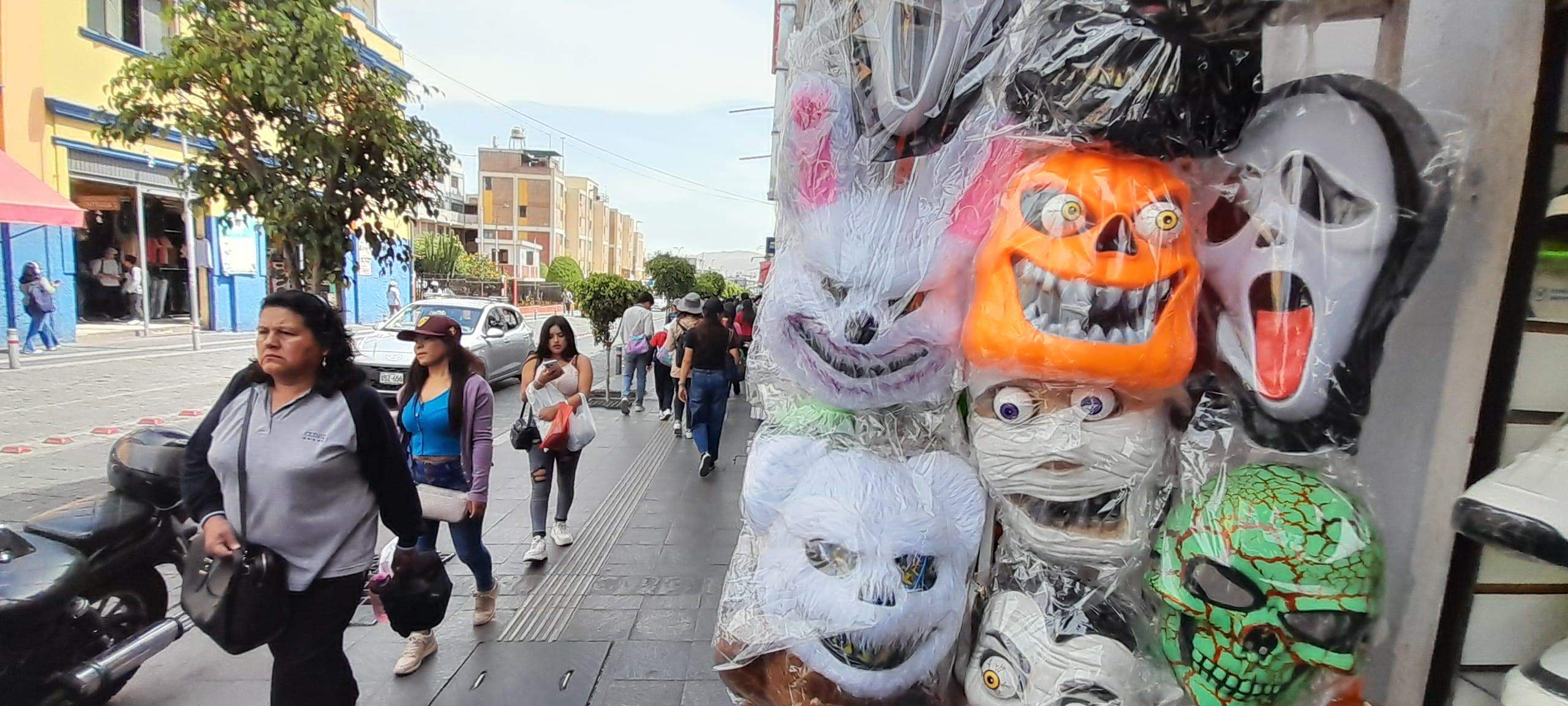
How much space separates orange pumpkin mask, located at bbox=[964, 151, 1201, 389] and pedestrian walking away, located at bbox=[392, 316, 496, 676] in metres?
2.91

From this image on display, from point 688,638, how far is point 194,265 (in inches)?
811

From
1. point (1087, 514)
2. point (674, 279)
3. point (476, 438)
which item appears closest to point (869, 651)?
point (1087, 514)

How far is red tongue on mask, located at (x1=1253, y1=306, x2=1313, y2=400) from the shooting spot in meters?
1.26

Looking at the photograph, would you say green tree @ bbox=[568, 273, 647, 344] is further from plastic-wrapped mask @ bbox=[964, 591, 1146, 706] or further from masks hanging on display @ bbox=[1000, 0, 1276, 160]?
masks hanging on display @ bbox=[1000, 0, 1276, 160]

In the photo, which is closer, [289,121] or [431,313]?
[289,121]

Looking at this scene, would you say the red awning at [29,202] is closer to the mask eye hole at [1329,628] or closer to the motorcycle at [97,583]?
the motorcycle at [97,583]

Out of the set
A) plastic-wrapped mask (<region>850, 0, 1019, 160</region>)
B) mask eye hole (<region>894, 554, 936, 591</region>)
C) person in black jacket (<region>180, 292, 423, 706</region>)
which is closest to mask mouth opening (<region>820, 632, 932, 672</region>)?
mask eye hole (<region>894, 554, 936, 591</region>)

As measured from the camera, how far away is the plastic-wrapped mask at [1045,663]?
1562 mm

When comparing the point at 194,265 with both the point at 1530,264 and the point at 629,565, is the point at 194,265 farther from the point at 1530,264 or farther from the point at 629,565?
the point at 1530,264

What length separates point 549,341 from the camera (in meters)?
4.72

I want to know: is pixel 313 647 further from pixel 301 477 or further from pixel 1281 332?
pixel 1281 332

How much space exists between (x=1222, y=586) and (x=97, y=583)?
159 inches

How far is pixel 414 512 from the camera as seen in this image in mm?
2711

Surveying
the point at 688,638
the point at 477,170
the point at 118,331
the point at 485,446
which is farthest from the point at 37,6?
the point at 477,170
